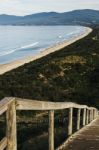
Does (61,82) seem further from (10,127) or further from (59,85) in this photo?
(10,127)

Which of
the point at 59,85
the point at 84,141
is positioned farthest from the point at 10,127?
the point at 59,85

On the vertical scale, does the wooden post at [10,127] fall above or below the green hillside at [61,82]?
above

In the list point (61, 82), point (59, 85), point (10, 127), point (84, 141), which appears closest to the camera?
point (10, 127)

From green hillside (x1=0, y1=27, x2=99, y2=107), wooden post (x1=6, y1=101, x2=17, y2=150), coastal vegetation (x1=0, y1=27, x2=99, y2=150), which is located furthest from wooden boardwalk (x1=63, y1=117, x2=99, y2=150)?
green hillside (x1=0, y1=27, x2=99, y2=107)

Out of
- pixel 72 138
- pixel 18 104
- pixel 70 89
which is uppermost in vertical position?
pixel 18 104

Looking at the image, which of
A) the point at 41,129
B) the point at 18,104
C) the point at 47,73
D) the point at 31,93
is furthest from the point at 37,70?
the point at 18,104

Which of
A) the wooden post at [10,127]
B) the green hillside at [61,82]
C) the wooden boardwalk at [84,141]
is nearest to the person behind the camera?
the wooden post at [10,127]

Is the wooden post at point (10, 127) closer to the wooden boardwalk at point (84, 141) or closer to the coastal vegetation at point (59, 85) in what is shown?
the wooden boardwalk at point (84, 141)

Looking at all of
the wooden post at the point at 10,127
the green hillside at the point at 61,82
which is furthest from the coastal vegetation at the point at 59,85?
the wooden post at the point at 10,127

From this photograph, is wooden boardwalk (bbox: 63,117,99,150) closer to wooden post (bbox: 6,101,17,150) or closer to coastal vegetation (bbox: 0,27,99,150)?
wooden post (bbox: 6,101,17,150)

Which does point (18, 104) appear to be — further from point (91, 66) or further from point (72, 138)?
point (91, 66)

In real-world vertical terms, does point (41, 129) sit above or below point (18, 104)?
below
